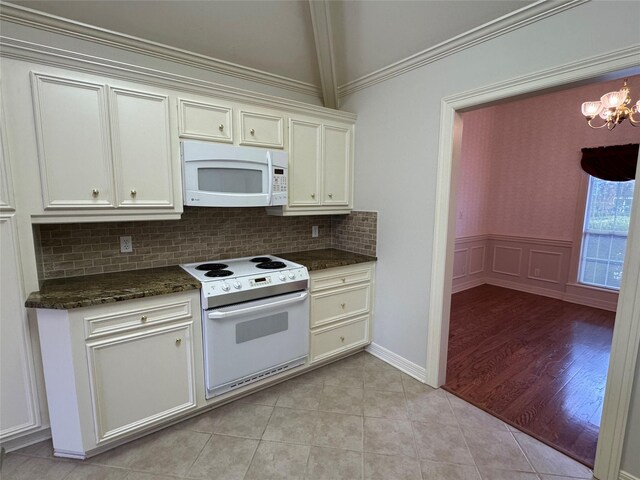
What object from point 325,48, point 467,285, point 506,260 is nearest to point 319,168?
point 325,48

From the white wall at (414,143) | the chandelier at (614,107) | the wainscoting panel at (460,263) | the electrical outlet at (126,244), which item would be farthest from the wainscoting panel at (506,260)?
the electrical outlet at (126,244)

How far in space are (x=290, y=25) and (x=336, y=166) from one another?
3.69ft

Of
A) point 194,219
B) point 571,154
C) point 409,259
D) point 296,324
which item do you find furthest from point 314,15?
point 571,154

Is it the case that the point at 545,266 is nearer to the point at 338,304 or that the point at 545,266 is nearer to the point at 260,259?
the point at 338,304

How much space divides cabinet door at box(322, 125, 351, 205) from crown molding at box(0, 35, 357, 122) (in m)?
0.40

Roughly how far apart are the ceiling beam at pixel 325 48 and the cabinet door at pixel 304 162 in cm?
50

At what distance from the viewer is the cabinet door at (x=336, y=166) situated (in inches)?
109

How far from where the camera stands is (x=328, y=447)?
1884 mm

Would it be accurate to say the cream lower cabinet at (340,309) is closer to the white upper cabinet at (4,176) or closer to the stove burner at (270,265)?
the stove burner at (270,265)

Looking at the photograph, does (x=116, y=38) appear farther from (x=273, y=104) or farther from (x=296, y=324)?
(x=296, y=324)

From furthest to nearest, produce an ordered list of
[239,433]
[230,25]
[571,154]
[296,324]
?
[571,154]
[296,324]
[230,25]
[239,433]

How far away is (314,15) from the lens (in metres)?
2.23

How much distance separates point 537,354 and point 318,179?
103 inches

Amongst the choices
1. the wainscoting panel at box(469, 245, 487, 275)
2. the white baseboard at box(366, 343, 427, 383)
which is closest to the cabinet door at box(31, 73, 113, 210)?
the white baseboard at box(366, 343, 427, 383)
